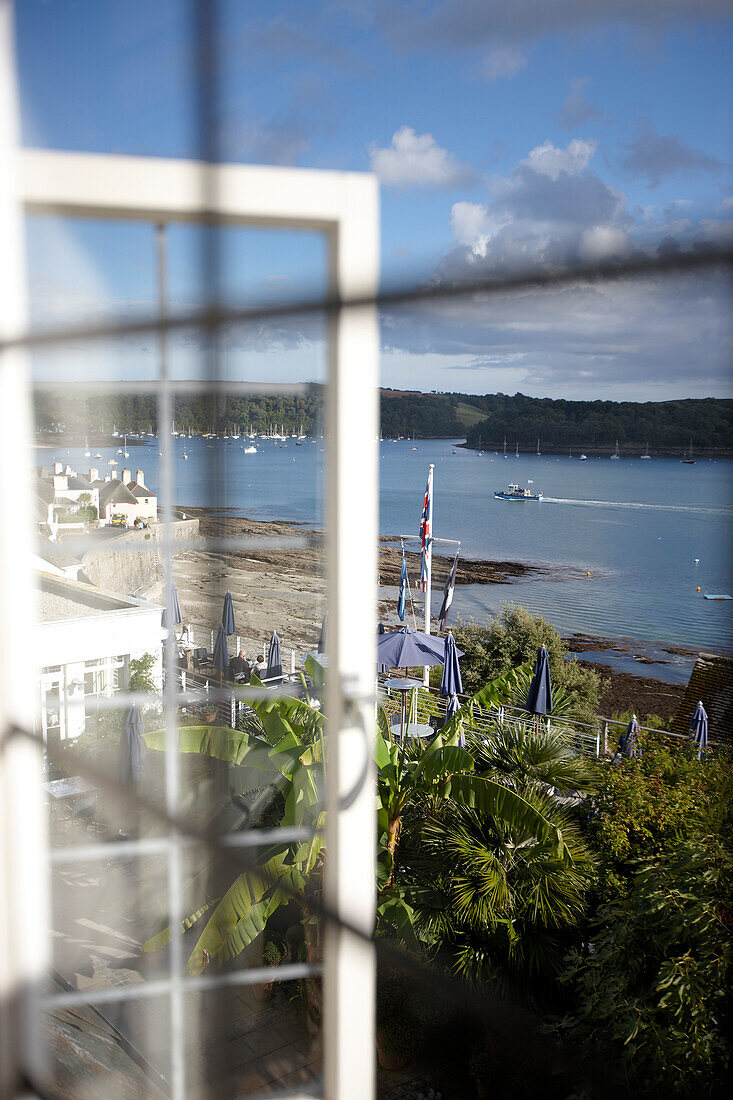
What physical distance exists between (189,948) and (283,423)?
88 centimetres

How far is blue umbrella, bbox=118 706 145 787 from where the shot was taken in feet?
4.26

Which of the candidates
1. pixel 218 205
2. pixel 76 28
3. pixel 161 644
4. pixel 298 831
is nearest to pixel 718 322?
pixel 218 205

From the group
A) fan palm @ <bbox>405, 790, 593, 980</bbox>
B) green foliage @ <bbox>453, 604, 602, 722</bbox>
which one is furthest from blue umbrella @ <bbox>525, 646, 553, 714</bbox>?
fan palm @ <bbox>405, 790, 593, 980</bbox>

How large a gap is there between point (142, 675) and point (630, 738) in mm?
951

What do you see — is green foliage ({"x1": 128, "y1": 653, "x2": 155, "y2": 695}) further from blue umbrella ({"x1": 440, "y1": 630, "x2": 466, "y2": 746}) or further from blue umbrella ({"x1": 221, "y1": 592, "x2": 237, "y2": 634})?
blue umbrella ({"x1": 440, "y1": 630, "x2": 466, "y2": 746})

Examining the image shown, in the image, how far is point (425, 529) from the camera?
1103 mm

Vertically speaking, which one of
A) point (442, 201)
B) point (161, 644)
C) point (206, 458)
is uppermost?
point (442, 201)

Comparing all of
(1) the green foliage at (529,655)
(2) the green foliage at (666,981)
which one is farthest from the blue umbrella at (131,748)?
(2) the green foliage at (666,981)

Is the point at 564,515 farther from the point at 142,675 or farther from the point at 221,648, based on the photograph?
the point at 142,675

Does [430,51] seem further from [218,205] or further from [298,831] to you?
[298,831]

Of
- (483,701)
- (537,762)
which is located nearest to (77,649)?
(483,701)

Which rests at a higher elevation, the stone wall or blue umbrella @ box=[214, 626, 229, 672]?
the stone wall

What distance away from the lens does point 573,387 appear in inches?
28.3

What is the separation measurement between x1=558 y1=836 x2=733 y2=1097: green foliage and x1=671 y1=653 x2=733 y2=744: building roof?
87mm
